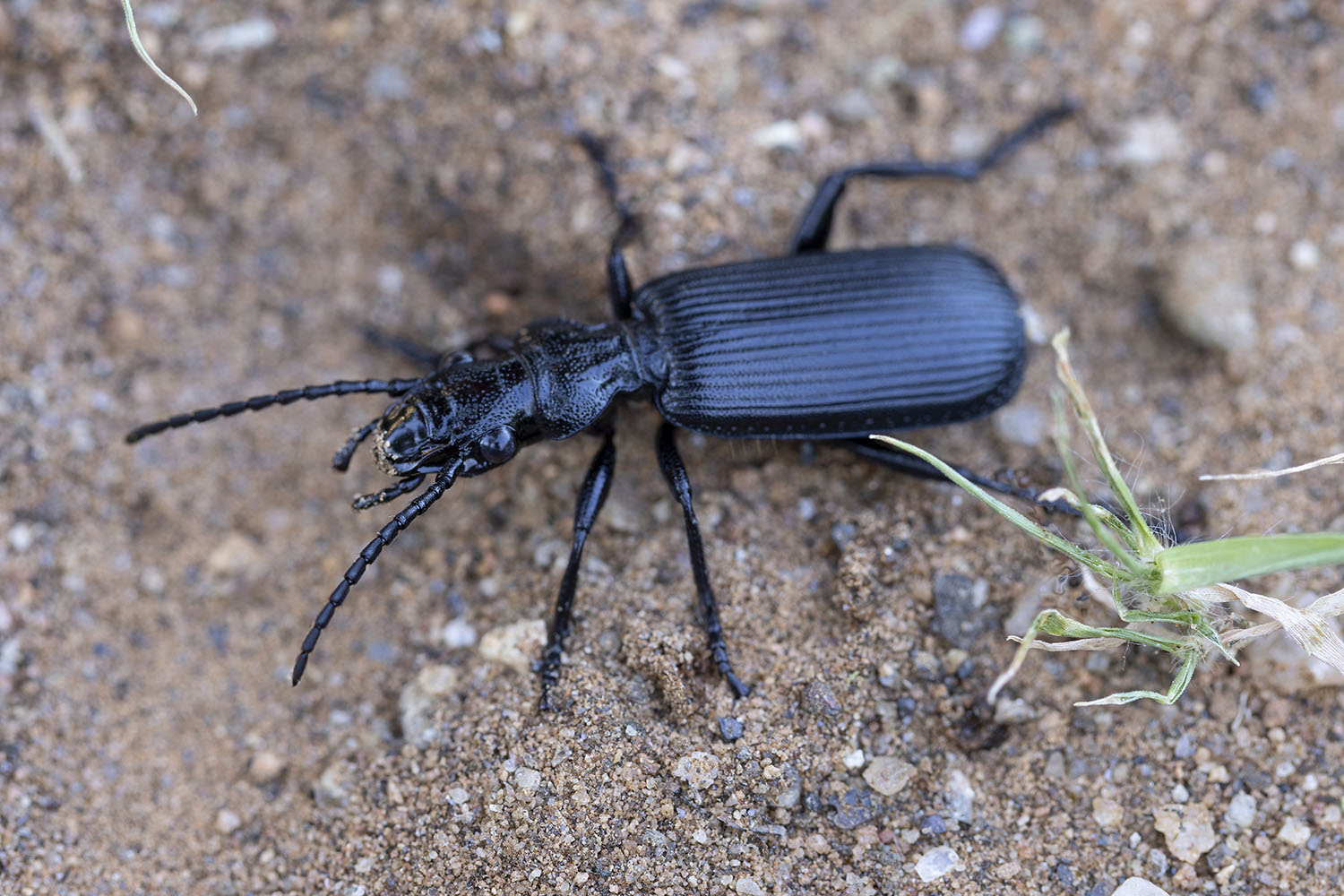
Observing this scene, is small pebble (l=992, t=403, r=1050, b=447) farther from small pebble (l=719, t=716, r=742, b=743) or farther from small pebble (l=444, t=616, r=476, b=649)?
small pebble (l=444, t=616, r=476, b=649)

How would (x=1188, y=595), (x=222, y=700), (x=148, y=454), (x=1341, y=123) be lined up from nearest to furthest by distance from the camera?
(x=1188, y=595), (x=222, y=700), (x=148, y=454), (x=1341, y=123)

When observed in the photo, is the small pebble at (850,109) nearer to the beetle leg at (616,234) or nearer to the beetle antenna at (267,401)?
the beetle leg at (616,234)

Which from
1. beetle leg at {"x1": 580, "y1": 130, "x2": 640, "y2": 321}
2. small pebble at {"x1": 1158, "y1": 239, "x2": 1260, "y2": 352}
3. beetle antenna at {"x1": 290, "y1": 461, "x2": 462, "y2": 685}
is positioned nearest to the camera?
beetle antenna at {"x1": 290, "y1": 461, "x2": 462, "y2": 685}

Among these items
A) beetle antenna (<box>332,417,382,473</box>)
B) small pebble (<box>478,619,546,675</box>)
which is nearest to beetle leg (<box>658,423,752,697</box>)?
small pebble (<box>478,619,546,675</box>)

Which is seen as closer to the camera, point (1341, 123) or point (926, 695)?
point (926, 695)

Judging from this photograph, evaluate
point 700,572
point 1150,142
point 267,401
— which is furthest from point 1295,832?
point 267,401

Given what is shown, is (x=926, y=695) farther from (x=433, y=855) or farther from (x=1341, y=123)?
(x=1341, y=123)

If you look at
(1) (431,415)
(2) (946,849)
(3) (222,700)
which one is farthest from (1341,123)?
(3) (222,700)

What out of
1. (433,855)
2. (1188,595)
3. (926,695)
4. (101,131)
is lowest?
(433,855)
